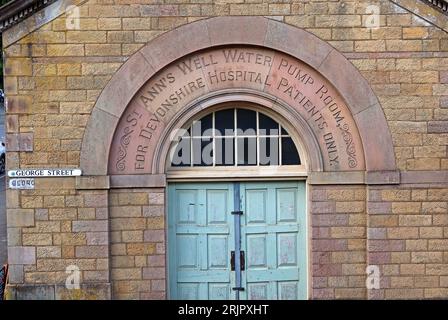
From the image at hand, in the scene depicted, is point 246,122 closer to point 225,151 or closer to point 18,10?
point 225,151

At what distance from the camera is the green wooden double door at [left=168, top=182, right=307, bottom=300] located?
9398 millimetres

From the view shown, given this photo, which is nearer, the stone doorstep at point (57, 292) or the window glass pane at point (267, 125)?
the stone doorstep at point (57, 292)

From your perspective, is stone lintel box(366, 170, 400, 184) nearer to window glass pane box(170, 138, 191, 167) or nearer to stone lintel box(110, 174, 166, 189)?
window glass pane box(170, 138, 191, 167)

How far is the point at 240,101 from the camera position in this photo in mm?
9164

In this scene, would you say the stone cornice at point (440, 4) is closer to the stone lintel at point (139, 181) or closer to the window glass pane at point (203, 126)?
the window glass pane at point (203, 126)

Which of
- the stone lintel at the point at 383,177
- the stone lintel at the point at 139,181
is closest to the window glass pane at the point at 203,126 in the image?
the stone lintel at the point at 139,181

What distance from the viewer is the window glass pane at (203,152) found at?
939 cm

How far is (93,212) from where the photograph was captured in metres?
8.97

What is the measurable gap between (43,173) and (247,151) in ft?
9.03

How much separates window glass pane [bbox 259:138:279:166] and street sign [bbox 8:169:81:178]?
8.16ft

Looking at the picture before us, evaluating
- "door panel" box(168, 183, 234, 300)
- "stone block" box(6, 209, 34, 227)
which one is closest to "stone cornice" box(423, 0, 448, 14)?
"door panel" box(168, 183, 234, 300)

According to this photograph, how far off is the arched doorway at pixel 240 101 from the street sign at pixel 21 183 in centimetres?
72

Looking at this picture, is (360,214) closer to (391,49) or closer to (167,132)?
(391,49)

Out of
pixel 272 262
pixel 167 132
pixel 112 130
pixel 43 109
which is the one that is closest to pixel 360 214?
pixel 272 262
